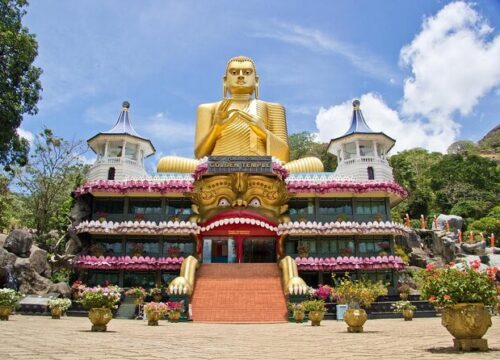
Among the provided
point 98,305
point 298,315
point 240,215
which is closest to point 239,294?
point 298,315

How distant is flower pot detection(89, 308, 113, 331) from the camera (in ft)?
42.6

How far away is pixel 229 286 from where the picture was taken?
22828 millimetres

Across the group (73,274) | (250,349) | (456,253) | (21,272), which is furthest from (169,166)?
(456,253)

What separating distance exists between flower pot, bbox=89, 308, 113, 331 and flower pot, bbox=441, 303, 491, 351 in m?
9.58

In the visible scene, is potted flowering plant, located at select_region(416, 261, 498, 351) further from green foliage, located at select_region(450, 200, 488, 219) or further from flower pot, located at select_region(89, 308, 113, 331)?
green foliage, located at select_region(450, 200, 488, 219)

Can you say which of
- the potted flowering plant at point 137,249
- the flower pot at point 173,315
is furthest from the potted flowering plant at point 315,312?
the potted flowering plant at point 137,249

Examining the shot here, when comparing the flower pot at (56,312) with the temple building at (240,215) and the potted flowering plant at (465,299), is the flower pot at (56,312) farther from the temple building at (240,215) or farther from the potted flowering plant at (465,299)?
the potted flowering plant at (465,299)

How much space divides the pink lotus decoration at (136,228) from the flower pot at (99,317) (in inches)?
536

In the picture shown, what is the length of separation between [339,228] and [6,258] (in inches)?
763

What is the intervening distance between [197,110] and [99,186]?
9762 mm

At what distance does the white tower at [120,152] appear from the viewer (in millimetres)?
30766

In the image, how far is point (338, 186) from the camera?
27.4 m

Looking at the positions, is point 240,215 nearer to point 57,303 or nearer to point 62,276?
point 57,303

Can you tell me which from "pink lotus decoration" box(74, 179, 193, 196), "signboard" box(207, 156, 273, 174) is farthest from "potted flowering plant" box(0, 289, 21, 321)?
"signboard" box(207, 156, 273, 174)
